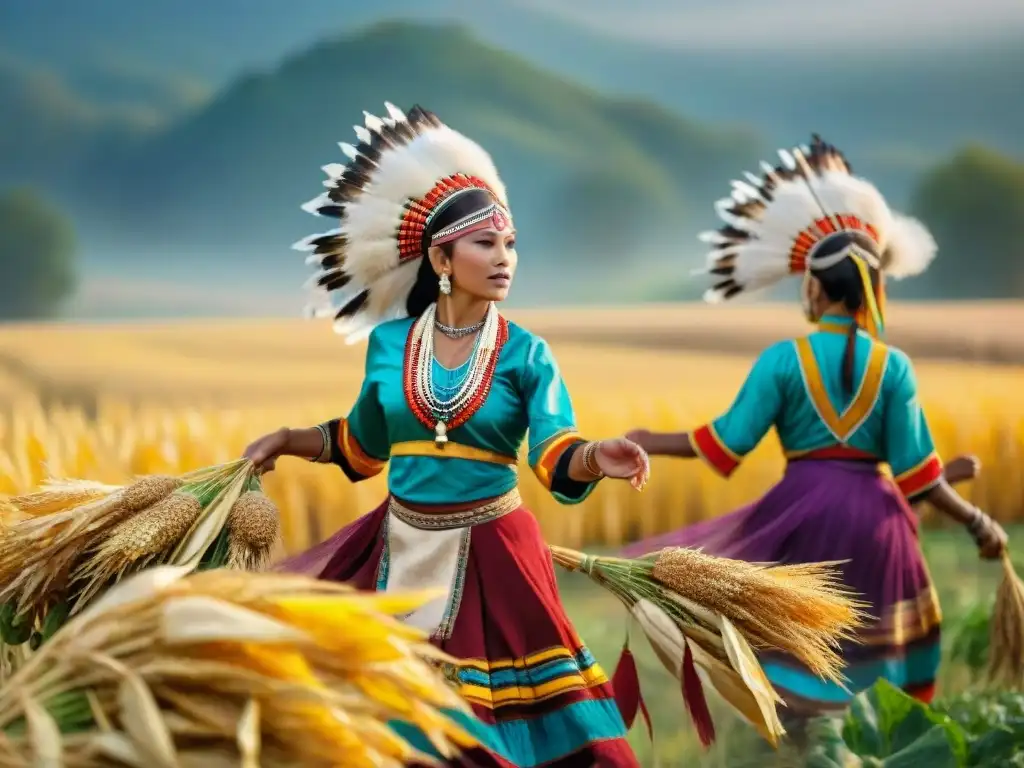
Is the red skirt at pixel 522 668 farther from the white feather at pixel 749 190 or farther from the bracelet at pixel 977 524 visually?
the white feather at pixel 749 190

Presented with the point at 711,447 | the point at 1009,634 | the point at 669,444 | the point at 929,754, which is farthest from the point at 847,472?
the point at 929,754

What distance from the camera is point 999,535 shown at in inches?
183

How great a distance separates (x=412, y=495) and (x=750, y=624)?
2.66 ft

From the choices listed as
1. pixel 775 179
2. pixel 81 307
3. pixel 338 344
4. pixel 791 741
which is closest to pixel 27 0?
pixel 81 307

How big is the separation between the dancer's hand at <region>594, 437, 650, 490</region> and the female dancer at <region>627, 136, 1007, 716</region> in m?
1.66

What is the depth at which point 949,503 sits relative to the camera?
462 cm

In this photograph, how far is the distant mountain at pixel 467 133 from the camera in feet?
42.2

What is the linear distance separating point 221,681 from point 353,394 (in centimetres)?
803

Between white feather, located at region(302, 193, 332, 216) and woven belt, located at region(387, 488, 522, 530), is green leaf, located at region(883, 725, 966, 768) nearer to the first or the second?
woven belt, located at region(387, 488, 522, 530)

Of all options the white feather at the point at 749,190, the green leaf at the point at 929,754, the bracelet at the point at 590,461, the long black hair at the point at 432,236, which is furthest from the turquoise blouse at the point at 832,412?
the bracelet at the point at 590,461

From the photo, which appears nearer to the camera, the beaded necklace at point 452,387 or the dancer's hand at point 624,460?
the dancer's hand at point 624,460

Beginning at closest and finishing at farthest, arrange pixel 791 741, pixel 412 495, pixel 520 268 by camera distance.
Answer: pixel 412 495 < pixel 791 741 < pixel 520 268

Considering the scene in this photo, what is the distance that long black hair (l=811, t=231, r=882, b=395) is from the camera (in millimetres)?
4777

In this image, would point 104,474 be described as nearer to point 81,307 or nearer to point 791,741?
point 791,741
